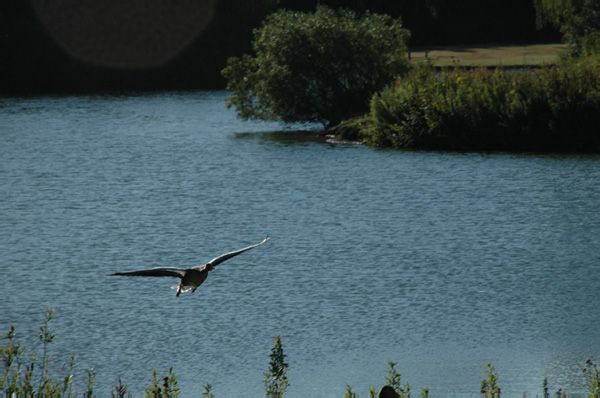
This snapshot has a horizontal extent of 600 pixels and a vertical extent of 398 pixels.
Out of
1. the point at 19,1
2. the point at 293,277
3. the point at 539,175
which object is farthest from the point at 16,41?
the point at 293,277

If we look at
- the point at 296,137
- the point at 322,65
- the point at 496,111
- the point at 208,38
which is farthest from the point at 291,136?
→ the point at 208,38

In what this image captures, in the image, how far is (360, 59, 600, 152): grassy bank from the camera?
32.3m

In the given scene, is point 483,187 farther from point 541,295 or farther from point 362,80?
point 362,80

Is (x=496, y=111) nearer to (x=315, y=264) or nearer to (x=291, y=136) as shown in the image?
(x=291, y=136)

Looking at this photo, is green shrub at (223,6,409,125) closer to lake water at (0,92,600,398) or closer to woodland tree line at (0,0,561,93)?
lake water at (0,92,600,398)

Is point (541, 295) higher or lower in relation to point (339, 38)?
lower

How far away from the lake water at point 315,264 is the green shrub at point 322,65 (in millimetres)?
4302

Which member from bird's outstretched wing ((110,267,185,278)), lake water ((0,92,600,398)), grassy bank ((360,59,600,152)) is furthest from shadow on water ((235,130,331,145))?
bird's outstretched wing ((110,267,185,278))

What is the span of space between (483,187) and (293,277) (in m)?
11.0

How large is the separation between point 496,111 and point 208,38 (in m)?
47.6

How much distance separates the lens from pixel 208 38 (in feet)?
254

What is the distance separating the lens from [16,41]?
74.8m

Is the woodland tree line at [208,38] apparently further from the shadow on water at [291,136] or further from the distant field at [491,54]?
the shadow on water at [291,136]

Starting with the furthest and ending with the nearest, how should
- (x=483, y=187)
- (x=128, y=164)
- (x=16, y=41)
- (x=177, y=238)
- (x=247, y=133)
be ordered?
1. (x=16, y=41)
2. (x=247, y=133)
3. (x=128, y=164)
4. (x=483, y=187)
5. (x=177, y=238)
